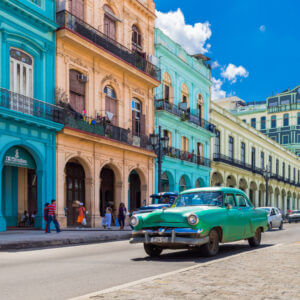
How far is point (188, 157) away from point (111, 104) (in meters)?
10.2

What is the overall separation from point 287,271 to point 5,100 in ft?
48.5

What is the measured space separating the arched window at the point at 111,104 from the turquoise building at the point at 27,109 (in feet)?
15.9

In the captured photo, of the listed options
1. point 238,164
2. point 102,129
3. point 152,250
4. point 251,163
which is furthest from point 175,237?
point 251,163

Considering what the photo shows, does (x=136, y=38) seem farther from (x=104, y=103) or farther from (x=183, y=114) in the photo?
(x=183, y=114)

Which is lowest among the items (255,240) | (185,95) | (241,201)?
(255,240)

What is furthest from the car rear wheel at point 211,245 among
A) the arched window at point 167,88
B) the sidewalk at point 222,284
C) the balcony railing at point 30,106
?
the arched window at point 167,88

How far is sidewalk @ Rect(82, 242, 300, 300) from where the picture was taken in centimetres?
560

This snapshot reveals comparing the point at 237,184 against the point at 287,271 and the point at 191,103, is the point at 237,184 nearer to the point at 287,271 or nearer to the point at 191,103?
the point at 191,103

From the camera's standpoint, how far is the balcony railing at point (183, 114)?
32.2 metres

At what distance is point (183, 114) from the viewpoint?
34562 mm

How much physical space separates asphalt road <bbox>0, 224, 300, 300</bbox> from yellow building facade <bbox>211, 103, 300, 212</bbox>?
3049 cm

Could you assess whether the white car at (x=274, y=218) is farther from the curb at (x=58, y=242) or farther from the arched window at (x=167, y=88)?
the arched window at (x=167, y=88)

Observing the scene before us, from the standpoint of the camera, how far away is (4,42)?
A: 20.1 m

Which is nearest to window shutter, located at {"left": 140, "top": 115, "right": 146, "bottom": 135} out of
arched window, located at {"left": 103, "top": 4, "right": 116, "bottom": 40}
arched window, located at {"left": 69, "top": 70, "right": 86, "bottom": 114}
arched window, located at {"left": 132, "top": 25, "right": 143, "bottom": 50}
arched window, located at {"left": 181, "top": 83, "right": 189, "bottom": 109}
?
arched window, located at {"left": 132, "top": 25, "right": 143, "bottom": 50}
